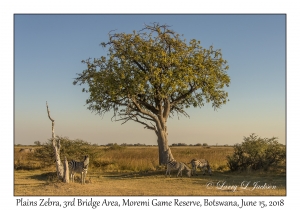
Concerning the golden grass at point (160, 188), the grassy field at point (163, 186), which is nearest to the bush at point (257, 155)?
the grassy field at point (163, 186)

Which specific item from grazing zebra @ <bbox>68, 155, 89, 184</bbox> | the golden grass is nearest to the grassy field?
the golden grass

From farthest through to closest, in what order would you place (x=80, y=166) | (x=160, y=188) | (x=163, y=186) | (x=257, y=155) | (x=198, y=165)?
(x=257, y=155)
(x=198, y=165)
(x=80, y=166)
(x=163, y=186)
(x=160, y=188)

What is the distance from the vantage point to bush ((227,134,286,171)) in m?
25.3

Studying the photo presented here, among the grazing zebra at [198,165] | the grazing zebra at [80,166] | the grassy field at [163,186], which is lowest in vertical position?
the grassy field at [163,186]

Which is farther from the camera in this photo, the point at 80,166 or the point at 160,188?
the point at 80,166

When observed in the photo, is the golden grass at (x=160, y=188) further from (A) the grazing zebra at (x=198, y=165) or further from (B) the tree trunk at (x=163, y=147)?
(B) the tree trunk at (x=163, y=147)

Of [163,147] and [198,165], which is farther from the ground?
[163,147]

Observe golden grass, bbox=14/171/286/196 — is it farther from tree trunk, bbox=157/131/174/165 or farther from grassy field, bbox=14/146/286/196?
tree trunk, bbox=157/131/174/165

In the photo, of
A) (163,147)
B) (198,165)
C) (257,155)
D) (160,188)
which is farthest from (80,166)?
(257,155)

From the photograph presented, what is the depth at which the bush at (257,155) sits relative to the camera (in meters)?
25.3

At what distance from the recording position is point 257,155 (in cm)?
2553

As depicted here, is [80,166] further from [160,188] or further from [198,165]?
[198,165]

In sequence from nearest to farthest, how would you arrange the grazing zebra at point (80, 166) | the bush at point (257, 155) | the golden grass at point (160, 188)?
1. the golden grass at point (160, 188)
2. the grazing zebra at point (80, 166)
3. the bush at point (257, 155)
